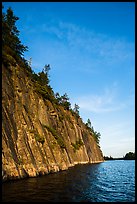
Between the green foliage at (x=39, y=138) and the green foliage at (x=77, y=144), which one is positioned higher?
the green foliage at (x=39, y=138)

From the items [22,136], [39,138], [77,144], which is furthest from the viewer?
[77,144]

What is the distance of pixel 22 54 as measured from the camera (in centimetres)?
4928

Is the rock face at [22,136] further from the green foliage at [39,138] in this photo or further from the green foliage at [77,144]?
the green foliage at [77,144]

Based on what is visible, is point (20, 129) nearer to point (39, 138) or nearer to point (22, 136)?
point (22, 136)

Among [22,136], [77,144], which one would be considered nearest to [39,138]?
[22,136]

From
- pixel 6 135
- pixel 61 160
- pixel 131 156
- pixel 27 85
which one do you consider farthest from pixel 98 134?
pixel 6 135

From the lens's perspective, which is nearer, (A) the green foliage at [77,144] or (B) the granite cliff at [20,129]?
(B) the granite cliff at [20,129]

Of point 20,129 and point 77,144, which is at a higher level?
point 20,129

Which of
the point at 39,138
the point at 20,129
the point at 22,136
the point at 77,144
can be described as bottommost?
the point at 77,144

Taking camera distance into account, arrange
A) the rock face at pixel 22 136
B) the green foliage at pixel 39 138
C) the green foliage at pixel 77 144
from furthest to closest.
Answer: the green foliage at pixel 77 144, the green foliage at pixel 39 138, the rock face at pixel 22 136

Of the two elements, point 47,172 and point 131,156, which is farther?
point 131,156

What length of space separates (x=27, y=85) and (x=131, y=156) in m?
166

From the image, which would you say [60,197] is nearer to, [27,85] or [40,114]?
[27,85]

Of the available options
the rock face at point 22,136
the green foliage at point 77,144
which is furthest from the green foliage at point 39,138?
the green foliage at point 77,144
